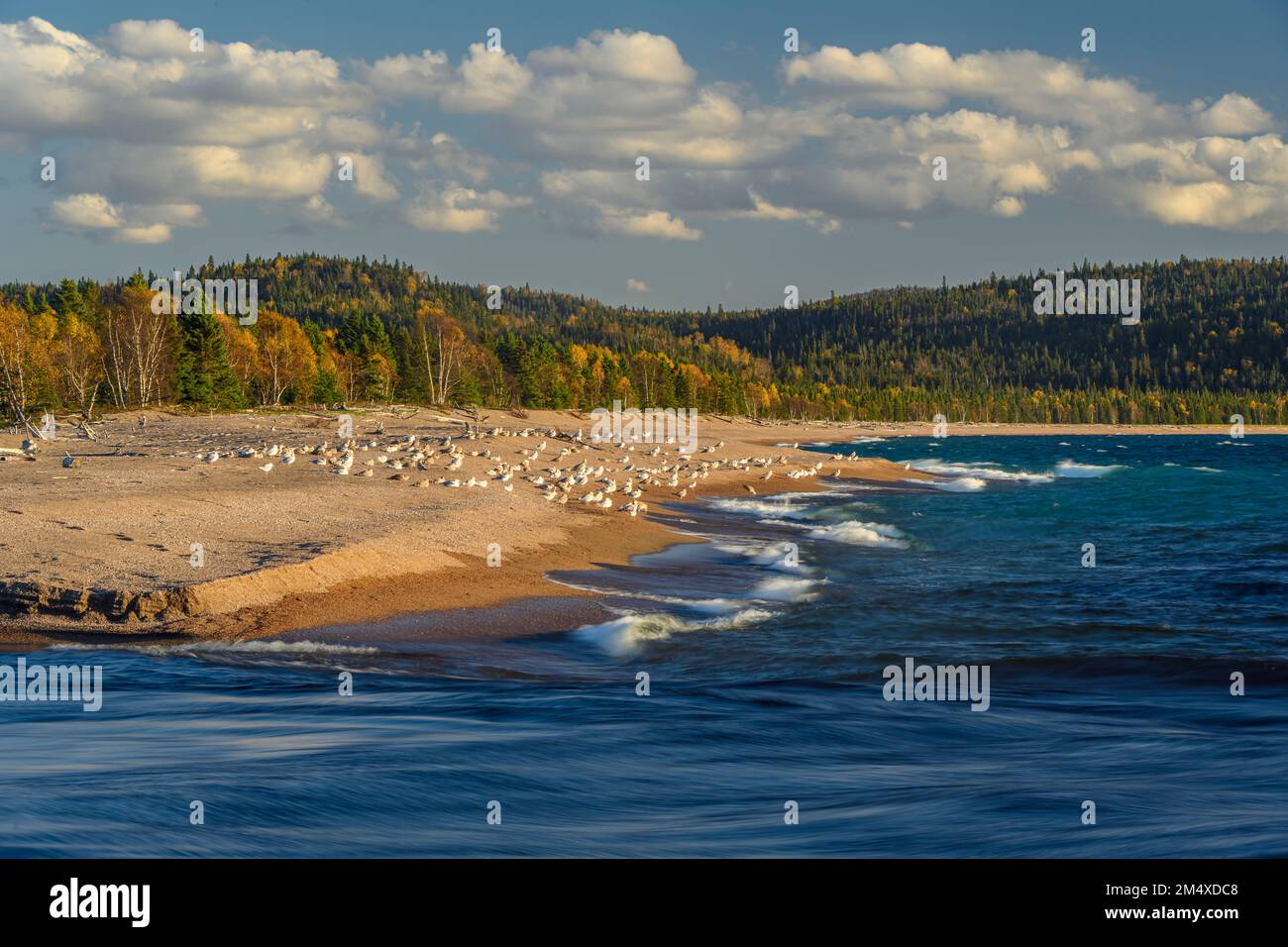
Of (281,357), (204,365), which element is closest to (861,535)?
(204,365)

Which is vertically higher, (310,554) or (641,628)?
(310,554)

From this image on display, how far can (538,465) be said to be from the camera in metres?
45.7

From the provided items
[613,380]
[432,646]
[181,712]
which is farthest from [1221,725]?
[613,380]

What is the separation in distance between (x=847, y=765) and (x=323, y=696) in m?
6.81

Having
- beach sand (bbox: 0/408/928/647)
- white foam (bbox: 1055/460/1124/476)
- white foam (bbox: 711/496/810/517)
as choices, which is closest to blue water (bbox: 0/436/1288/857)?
beach sand (bbox: 0/408/928/647)

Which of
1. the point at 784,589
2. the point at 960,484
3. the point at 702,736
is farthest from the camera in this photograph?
the point at 960,484

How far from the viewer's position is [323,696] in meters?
A: 14.4

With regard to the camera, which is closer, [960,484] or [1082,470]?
[960,484]

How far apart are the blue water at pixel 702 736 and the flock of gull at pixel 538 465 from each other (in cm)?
1244

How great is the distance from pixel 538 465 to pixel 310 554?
24.6 m

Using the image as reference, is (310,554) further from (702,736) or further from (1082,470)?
(1082,470)

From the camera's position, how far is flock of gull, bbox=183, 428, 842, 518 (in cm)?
3569

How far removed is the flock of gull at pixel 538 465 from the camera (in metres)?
35.7
